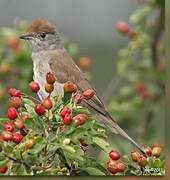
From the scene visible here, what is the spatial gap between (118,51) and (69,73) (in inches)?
17.3

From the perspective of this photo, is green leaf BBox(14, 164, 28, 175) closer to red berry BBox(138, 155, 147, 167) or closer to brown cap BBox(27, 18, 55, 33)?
red berry BBox(138, 155, 147, 167)

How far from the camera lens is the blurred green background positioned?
4.17 metres

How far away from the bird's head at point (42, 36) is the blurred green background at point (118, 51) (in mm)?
84

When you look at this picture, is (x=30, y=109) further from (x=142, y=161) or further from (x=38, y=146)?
(x=142, y=161)

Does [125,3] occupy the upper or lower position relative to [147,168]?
upper

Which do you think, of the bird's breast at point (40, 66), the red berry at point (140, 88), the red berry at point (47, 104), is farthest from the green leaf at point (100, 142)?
the red berry at point (140, 88)

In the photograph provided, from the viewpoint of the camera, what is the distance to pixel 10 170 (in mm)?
3049

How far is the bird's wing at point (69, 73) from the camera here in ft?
12.7

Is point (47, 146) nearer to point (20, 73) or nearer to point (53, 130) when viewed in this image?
point (53, 130)

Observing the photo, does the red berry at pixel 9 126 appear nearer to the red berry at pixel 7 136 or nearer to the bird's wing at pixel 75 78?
the red berry at pixel 7 136

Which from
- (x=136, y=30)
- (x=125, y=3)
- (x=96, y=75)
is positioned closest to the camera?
(x=136, y=30)

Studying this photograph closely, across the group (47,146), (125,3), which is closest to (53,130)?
(47,146)

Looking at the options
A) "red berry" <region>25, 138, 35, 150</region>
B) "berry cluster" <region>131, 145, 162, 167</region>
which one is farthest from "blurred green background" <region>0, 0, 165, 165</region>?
"red berry" <region>25, 138, 35, 150</region>

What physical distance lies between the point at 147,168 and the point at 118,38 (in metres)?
1.65
